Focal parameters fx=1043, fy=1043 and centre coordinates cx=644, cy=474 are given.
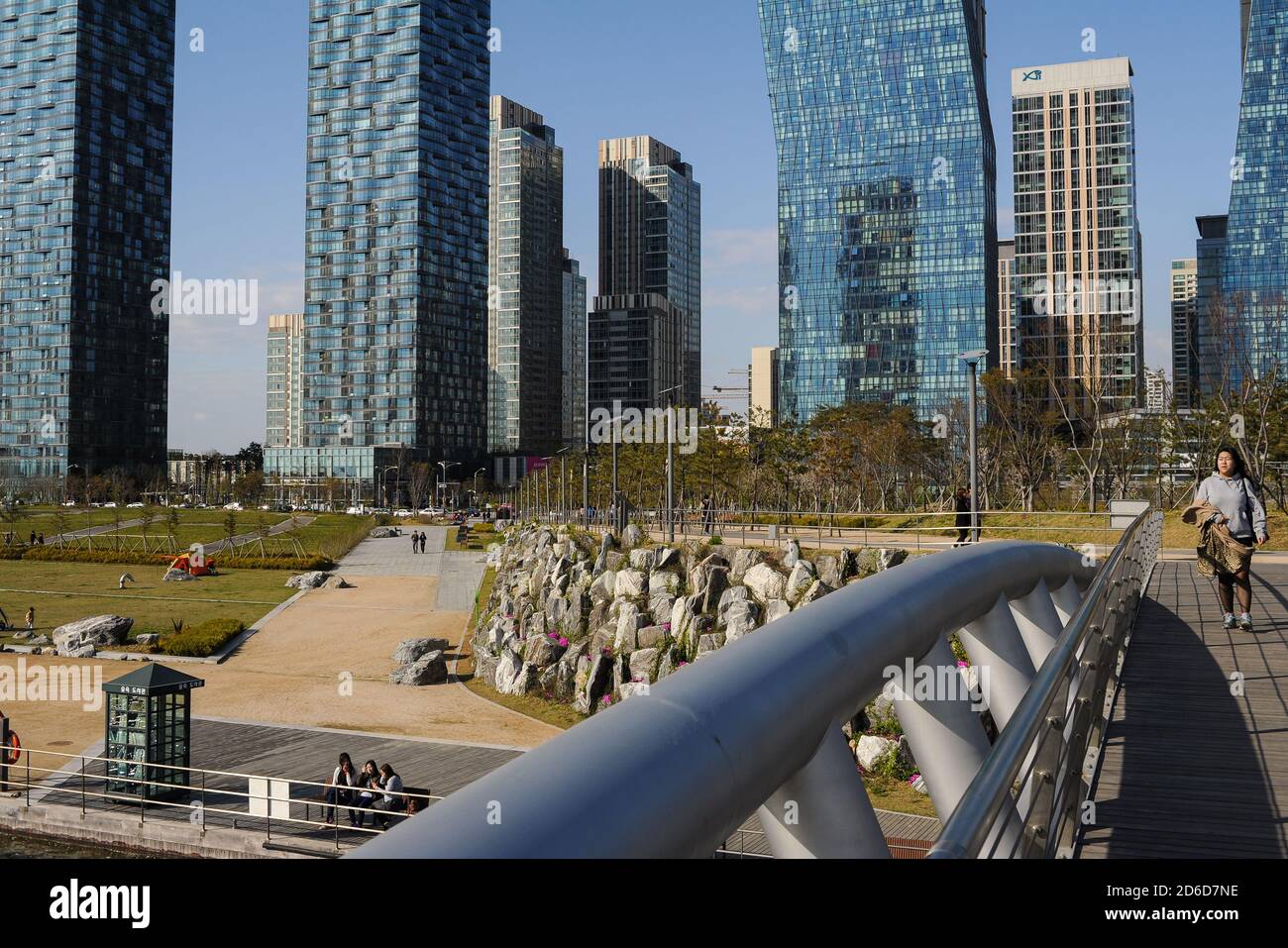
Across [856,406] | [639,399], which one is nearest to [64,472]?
[639,399]

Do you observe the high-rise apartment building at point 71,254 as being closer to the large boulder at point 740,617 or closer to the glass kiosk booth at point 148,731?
the glass kiosk booth at point 148,731

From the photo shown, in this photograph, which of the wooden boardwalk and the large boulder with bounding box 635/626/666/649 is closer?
the wooden boardwalk

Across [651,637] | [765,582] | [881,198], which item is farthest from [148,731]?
[881,198]

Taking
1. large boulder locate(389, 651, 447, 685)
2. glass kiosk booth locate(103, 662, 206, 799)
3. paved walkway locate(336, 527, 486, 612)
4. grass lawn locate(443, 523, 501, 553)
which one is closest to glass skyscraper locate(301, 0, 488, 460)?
grass lawn locate(443, 523, 501, 553)

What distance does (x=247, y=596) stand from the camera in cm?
4959

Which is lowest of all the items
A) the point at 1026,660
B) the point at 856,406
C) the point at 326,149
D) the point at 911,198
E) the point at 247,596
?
the point at 247,596

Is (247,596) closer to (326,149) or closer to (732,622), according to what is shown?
(732,622)

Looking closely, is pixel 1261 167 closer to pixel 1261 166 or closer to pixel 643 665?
pixel 1261 166

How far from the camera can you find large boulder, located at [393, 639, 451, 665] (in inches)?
1287

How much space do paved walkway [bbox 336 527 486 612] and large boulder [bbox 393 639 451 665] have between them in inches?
441

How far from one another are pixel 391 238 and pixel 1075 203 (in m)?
95.5

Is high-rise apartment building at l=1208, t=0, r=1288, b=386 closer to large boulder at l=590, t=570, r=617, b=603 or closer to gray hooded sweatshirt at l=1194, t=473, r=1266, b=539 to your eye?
large boulder at l=590, t=570, r=617, b=603

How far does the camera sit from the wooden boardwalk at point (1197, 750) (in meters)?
4.34

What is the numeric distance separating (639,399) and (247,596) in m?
145
